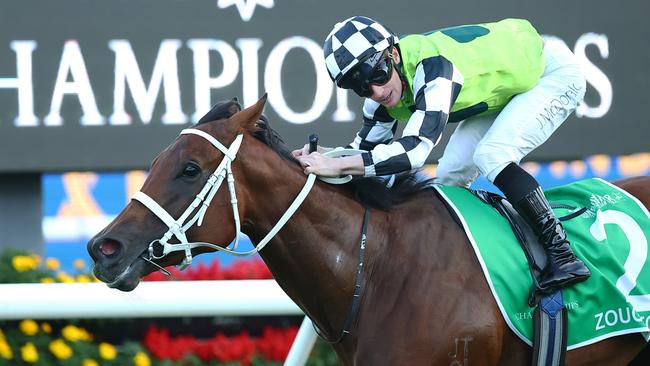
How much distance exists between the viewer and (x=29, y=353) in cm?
450

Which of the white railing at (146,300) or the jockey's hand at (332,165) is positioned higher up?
the jockey's hand at (332,165)

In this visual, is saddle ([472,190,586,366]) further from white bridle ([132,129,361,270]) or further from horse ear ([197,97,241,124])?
horse ear ([197,97,241,124])

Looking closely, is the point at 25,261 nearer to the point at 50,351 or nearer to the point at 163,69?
the point at 50,351

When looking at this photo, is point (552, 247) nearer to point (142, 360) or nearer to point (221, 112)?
point (221, 112)

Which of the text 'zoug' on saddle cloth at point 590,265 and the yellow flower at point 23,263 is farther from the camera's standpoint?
the yellow flower at point 23,263

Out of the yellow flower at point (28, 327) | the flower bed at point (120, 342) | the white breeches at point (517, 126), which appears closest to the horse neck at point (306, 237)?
the white breeches at point (517, 126)

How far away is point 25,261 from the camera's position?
4.83m

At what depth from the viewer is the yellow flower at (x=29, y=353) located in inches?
177

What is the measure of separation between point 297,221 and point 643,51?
9.64 feet

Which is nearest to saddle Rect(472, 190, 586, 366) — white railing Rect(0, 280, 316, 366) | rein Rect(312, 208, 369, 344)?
rein Rect(312, 208, 369, 344)

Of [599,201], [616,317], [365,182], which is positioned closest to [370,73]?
[365,182]

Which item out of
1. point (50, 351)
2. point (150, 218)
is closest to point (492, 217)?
point (150, 218)

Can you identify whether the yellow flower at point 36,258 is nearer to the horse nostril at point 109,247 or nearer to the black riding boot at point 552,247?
the horse nostril at point 109,247

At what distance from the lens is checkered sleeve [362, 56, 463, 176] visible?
3156mm
